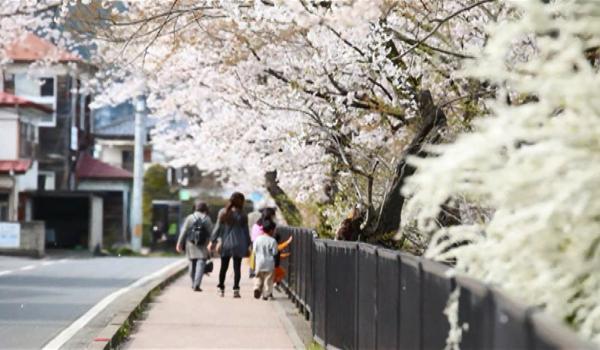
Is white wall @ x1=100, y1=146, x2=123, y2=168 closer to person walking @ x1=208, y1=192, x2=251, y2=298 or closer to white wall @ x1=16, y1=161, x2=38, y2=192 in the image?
white wall @ x1=16, y1=161, x2=38, y2=192

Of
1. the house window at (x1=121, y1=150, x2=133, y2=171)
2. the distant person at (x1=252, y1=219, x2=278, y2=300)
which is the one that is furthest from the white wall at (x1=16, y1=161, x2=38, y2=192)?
the distant person at (x1=252, y1=219, x2=278, y2=300)

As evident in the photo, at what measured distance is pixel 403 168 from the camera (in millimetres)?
11844

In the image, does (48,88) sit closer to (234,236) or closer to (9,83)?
(9,83)

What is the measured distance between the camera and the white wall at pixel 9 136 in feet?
167

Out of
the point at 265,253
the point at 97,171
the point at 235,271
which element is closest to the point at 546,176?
the point at 265,253

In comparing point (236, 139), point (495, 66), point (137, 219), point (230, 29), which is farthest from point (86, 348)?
point (137, 219)

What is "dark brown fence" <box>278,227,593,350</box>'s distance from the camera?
4.11 m

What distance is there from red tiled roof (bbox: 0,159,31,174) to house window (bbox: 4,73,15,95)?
776 centimetres

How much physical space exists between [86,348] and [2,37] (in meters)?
25.3

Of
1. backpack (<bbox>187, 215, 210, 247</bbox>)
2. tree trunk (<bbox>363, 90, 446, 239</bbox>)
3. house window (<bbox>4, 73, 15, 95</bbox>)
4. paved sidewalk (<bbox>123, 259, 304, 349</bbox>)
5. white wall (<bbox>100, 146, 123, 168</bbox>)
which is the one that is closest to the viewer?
tree trunk (<bbox>363, 90, 446, 239</bbox>)

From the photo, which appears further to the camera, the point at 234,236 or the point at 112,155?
the point at 112,155

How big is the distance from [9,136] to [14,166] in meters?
1.83

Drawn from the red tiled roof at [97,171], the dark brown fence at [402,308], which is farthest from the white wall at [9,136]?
the dark brown fence at [402,308]

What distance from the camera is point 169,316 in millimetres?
15703
